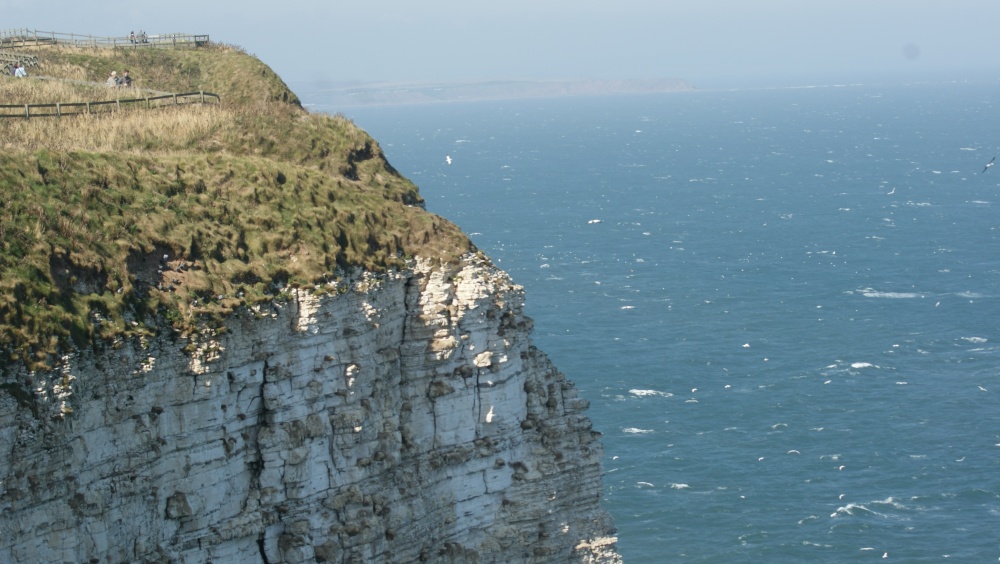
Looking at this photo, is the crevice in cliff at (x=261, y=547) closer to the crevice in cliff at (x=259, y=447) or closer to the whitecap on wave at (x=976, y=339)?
the crevice in cliff at (x=259, y=447)

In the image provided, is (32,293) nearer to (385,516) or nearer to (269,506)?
(269,506)

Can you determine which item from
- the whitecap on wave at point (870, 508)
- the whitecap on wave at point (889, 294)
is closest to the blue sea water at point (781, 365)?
the whitecap on wave at point (870, 508)

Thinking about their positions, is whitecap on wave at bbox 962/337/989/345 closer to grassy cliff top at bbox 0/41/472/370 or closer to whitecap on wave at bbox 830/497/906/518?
whitecap on wave at bbox 830/497/906/518

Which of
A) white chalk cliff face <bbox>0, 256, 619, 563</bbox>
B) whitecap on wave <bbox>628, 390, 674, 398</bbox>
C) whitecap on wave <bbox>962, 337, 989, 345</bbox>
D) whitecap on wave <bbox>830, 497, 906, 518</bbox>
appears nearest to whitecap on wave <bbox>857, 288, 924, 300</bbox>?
whitecap on wave <bbox>962, 337, 989, 345</bbox>

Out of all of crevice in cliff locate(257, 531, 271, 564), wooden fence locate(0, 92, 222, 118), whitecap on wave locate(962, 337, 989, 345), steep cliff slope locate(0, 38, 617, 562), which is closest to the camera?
steep cliff slope locate(0, 38, 617, 562)

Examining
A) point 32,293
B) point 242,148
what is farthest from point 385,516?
point 242,148

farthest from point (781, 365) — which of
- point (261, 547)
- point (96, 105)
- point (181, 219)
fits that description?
point (181, 219)
